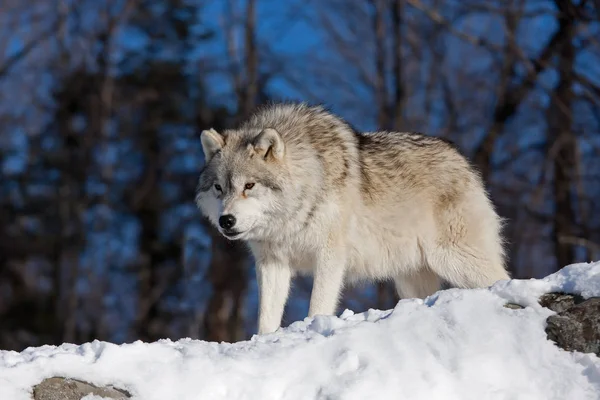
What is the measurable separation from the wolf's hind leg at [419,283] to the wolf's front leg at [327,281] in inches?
47.6

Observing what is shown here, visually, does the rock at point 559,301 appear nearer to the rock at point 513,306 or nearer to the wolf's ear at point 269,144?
the rock at point 513,306

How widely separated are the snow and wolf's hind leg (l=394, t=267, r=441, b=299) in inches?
133

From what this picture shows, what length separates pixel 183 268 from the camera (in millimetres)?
27156

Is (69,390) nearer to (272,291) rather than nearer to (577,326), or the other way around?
(577,326)

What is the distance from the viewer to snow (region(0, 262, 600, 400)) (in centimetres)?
491

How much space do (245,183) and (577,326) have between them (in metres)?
3.46

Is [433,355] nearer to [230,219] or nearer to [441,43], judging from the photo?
[230,219]

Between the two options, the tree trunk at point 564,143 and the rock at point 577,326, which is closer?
the rock at point 577,326

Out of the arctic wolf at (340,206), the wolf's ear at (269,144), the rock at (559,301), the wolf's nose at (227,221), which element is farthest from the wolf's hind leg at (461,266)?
the rock at (559,301)

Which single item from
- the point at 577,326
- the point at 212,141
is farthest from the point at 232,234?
the point at 577,326

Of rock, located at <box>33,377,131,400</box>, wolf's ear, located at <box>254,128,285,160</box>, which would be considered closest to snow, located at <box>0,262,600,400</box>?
rock, located at <box>33,377,131,400</box>

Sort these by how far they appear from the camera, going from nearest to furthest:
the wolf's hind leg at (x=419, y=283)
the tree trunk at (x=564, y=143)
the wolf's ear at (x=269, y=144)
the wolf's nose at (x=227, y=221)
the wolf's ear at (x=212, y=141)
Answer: the wolf's nose at (x=227, y=221)
the wolf's ear at (x=269, y=144)
the wolf's ear at (x=212, y=141)
the wolf's hind leg at (x=419, y=283)
the tree trunk at (x=564, y=143)

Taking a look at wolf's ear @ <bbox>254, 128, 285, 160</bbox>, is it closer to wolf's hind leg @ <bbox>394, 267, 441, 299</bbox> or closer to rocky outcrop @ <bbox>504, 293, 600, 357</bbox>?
wolf's hind leg @ <bbox>394, 267, 441, 299</bbox>

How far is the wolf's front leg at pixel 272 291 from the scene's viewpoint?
7.84m
